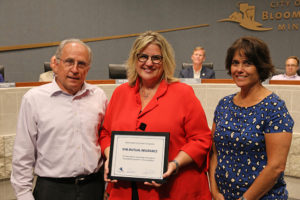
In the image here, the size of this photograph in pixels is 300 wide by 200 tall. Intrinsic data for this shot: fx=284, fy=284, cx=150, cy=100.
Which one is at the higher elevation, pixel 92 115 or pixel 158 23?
pixel 158 23

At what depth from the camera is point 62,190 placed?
1441 millimetres

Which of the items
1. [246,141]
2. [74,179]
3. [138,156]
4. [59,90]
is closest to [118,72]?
[59,90]

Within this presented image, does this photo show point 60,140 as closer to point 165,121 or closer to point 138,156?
point 138,156

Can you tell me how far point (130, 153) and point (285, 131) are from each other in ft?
2.29

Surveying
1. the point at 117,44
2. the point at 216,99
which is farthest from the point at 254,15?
the point at 216,99

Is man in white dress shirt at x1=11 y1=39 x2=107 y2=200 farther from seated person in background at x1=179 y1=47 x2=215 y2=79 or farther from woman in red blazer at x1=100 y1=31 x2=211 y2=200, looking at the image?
seated person in background at x1=179 y1=47 x2=215 y2=79

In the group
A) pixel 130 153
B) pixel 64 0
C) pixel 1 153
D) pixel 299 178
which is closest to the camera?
pixel 130 153

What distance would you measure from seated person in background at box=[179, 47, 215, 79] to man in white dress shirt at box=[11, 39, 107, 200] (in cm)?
333

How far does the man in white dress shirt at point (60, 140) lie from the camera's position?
4.74ft

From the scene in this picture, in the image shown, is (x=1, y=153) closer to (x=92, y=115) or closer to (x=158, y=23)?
(x=92, y=115)

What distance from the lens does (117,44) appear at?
636 cm

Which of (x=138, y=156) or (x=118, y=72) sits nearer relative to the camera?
(x=138, y=156)

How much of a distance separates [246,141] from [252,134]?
42 millimetres

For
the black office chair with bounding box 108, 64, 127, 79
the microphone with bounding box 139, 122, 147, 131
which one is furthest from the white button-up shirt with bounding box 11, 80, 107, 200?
the black office chair with bounding box 108, 64, 127, 79
